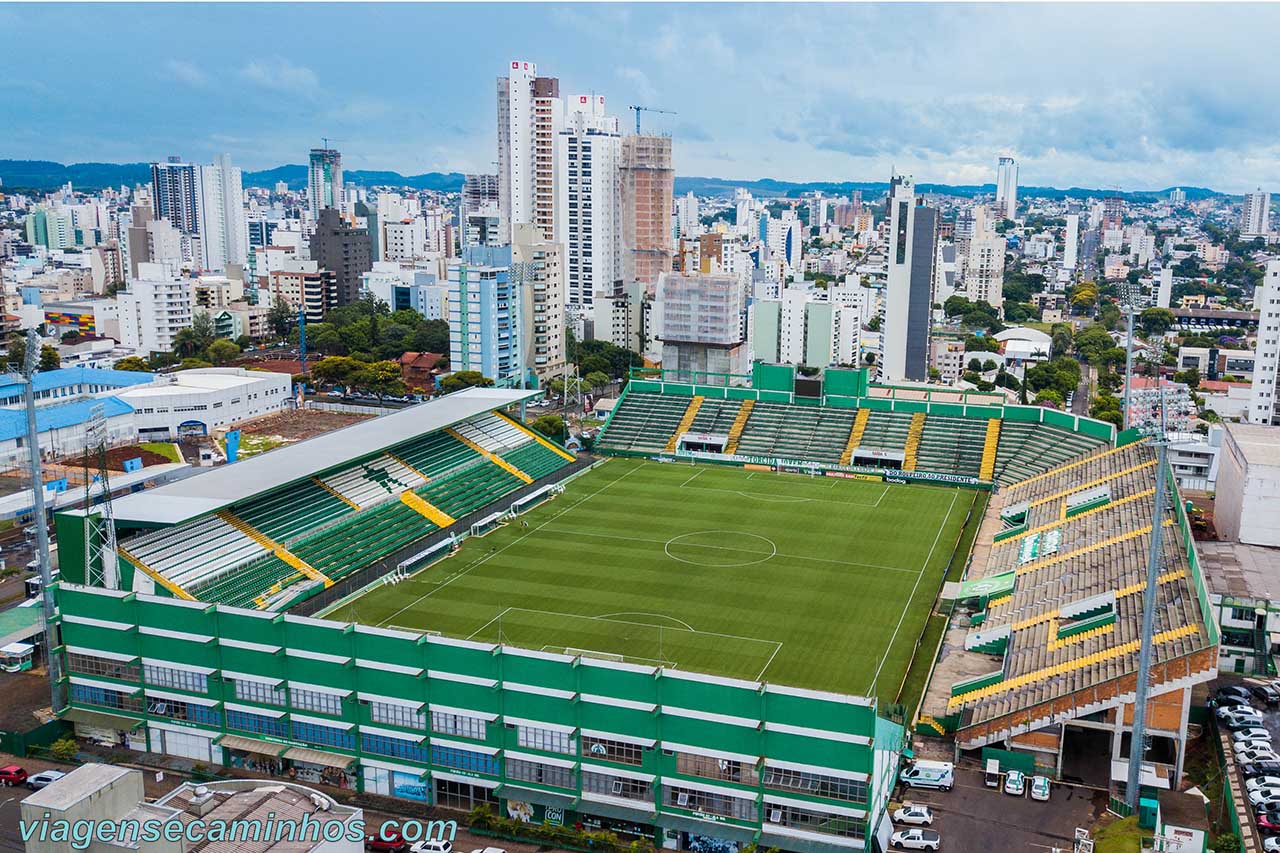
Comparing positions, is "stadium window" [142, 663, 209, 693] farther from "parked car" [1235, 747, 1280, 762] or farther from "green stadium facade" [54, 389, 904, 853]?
"parked car" [1235, 747, 1280, 762]

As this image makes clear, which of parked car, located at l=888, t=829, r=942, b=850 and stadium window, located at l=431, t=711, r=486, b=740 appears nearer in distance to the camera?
parked car, located at l=888, t=829, r=942, b=850

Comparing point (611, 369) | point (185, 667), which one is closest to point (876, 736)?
point (185, 667)

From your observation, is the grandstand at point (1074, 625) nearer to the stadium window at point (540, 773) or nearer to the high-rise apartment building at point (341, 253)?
the stadium window at point (540, 773)

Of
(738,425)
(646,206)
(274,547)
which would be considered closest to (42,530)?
(274,547)

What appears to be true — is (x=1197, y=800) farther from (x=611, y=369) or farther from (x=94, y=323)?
(x=94, y=323)

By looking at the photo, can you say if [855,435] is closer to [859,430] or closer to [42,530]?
[859,430]

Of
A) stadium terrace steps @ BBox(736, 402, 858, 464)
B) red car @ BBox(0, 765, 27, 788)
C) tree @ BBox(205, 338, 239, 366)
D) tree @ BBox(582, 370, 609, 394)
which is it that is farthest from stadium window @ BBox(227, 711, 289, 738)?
tree @ BBox(205, 338, 239, 366)

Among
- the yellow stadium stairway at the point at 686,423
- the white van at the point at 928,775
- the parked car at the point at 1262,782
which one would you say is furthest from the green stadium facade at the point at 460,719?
the yellow stadium stairway at the point at 686,423
